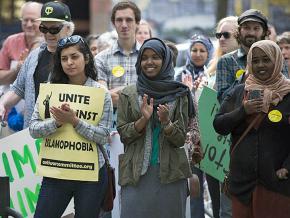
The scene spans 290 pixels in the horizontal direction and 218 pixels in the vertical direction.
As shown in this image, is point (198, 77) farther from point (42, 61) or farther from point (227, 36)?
point (42, 61)

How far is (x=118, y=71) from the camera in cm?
898

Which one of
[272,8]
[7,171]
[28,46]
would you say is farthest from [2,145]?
[272,8]

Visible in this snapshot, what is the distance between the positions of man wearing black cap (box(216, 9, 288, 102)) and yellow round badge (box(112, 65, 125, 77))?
0.94 metres

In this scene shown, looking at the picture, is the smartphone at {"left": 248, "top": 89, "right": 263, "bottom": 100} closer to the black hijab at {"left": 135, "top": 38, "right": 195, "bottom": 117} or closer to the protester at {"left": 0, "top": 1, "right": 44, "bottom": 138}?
the black hijab at {"left": 135, "top": 38, "right": 195, "bottom": 117}

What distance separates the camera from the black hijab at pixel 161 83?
7402 millimetres

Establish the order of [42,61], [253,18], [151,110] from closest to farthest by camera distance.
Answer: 1. [151,110]
2. [253,18]
3. [42,61]

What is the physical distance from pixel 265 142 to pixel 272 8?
2106 centimetres

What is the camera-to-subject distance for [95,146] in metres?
7.36

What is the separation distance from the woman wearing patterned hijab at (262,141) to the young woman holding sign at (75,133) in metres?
0.94

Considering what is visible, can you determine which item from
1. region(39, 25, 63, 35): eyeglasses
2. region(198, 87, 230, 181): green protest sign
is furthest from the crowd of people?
region(198, 87, 230, 181): green protest sign

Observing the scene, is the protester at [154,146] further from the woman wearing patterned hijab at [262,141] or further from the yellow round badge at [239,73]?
the yellow round badge at [239,73]

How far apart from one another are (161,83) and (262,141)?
0.90 metres

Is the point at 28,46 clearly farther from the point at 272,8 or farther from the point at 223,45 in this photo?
the point at 272,8

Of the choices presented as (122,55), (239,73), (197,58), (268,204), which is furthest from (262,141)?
(197,58)
